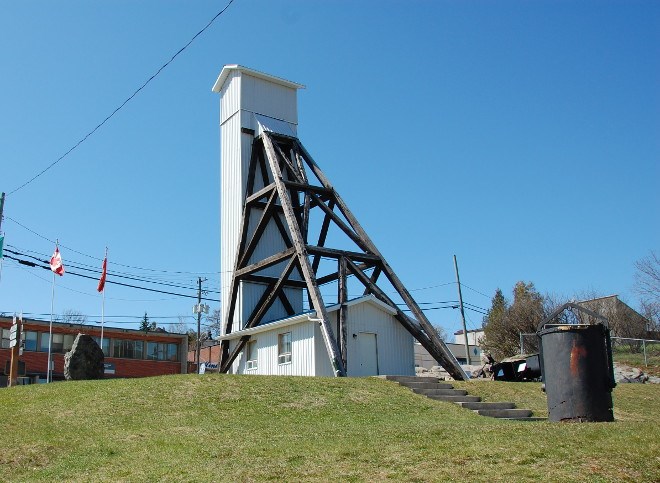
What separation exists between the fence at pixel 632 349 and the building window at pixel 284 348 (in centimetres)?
918

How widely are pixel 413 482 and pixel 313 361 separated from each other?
52.0 feet

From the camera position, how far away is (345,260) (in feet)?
81.8

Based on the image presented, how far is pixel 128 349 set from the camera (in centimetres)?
4897

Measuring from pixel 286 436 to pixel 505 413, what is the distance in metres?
7.52

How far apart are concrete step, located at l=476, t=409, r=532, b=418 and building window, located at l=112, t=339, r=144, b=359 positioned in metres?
35.8

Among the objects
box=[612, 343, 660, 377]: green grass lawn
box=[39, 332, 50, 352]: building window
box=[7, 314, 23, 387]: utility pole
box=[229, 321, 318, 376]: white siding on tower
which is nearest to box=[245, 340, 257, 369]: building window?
box=[229, 321, 318, 376]: white siding on tower

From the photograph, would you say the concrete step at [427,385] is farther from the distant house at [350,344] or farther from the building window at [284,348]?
the building window at [284,348]

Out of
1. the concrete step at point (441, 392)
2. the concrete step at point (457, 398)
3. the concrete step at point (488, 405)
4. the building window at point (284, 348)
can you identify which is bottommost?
the concrete step at point (488, 405)

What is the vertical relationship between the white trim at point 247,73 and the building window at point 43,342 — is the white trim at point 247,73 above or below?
above

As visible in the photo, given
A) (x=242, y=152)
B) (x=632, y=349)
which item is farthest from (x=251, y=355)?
(x=632, y=349)

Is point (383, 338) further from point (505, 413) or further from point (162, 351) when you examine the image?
point (162, 351)

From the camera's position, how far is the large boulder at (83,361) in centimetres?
2217

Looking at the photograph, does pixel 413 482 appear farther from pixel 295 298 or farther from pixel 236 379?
pixel 295 298

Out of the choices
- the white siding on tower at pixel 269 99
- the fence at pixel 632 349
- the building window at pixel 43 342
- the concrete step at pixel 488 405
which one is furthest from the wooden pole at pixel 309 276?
the building window at pixel 43 342
